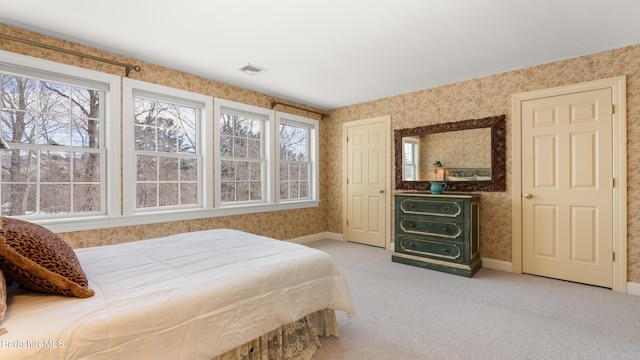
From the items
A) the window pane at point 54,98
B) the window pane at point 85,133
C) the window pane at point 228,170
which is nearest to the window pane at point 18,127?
the window pane at point 54,98

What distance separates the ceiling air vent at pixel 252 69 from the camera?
11.1 ft

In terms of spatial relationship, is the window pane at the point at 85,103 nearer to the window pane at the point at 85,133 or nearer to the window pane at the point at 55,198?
the window pane at the point at 85,133

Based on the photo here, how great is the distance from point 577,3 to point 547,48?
827 mm

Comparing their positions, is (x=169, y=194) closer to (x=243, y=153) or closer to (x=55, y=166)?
(x=55, y=166)

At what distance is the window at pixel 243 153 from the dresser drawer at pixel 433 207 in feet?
6.76

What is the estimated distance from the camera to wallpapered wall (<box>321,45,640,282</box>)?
2.89 m

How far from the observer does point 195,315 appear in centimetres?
130

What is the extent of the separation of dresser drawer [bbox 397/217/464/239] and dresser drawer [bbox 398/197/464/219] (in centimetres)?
10

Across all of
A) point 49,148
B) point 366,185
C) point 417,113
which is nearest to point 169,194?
point 49,148

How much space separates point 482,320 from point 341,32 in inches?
106

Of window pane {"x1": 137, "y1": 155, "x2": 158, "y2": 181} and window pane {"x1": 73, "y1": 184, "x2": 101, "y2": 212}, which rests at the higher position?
window pane {"x1": 137, "y1": 155, "x2": 158, "y2": 181}

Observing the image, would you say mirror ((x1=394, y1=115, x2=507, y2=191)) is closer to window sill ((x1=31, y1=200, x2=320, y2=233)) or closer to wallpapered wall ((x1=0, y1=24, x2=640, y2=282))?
wallpapered wall ((x1=0, y1=24, x2=640, y2=282))

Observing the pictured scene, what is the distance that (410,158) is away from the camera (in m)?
4.45

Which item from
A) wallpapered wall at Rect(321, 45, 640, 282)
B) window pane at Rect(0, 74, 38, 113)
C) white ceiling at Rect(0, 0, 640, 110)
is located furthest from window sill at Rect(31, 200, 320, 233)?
wallpapered wall at Rect(321, 45, 640, 282)
